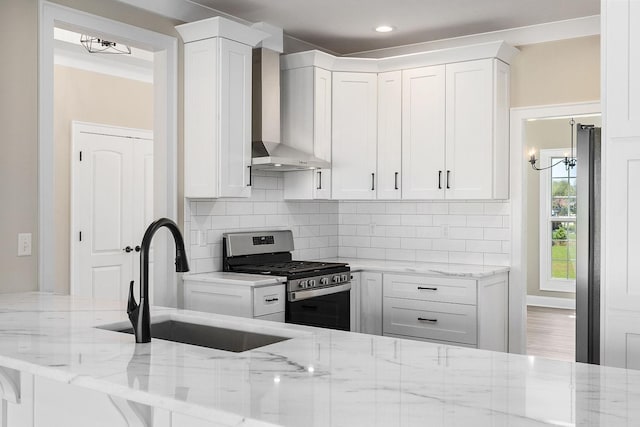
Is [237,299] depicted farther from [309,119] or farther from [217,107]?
[309,119]

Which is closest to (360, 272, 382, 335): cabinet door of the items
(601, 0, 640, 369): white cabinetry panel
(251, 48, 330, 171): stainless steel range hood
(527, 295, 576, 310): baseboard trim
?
(251, 48, 330, 171): stainless steel range hood

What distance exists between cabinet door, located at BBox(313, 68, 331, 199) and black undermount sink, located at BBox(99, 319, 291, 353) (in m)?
2.57

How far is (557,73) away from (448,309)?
6.23ft

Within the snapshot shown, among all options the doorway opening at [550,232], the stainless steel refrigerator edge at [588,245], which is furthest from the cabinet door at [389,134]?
the doorway opening at [550,232]

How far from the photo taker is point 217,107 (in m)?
4.00

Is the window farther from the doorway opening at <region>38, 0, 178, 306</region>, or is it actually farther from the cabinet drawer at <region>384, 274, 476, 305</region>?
the doorway opening at <region>38, 0, 178, 306</region>

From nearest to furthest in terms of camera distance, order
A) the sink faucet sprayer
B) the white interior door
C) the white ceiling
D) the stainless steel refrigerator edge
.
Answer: the sink faucet sprayer
the stainless steel refrigerator edge
the white ceiling
the white interior door

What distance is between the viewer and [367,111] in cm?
503

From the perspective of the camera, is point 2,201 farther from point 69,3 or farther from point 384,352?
point 384,352

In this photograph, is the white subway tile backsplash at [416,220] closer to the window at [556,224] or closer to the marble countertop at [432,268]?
the marble countertop at [432,268]

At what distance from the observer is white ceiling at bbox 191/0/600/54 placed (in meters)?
Answer: 4.22

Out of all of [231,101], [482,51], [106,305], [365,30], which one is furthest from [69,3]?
[482,51]

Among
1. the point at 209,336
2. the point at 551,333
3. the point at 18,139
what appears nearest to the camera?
the point at 209,336

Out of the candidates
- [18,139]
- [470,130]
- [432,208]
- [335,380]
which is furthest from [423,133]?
[335,380]
